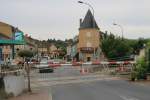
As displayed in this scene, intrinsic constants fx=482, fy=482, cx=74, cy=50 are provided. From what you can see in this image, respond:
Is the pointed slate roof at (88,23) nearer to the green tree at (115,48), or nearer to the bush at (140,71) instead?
the green tree at (115,48)

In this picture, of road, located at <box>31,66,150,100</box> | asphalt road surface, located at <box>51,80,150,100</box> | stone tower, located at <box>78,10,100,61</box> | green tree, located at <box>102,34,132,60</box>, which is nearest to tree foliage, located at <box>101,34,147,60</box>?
green tree, located at <box>102,34,132,60</box>

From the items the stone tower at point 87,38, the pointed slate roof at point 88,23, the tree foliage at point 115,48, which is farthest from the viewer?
the stone tower at point 87,38

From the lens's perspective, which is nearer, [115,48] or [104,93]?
[104,93]

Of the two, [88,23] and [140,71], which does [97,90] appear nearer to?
[140,71]

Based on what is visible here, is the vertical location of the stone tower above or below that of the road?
above

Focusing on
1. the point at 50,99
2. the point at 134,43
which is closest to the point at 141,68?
the point at 50,99

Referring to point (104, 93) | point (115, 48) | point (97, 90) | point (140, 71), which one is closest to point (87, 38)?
point (115, 48)

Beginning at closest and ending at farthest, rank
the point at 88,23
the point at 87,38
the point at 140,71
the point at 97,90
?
the point at 97,90 → the point at 140,71 → the point at 88,23 → the point at 87,38

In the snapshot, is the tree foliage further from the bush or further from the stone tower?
the stone tower

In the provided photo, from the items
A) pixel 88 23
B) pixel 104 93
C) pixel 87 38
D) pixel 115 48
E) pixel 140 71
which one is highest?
pixel 88 23

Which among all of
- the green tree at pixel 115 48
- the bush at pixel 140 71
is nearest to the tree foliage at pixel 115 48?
the green tree at pixel 115 48

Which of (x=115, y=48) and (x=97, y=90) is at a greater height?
(x=115, y=48)

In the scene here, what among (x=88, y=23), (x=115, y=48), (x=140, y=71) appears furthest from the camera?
(x=88, y=23)

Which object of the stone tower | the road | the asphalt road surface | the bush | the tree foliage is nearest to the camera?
the asphalt road surface
